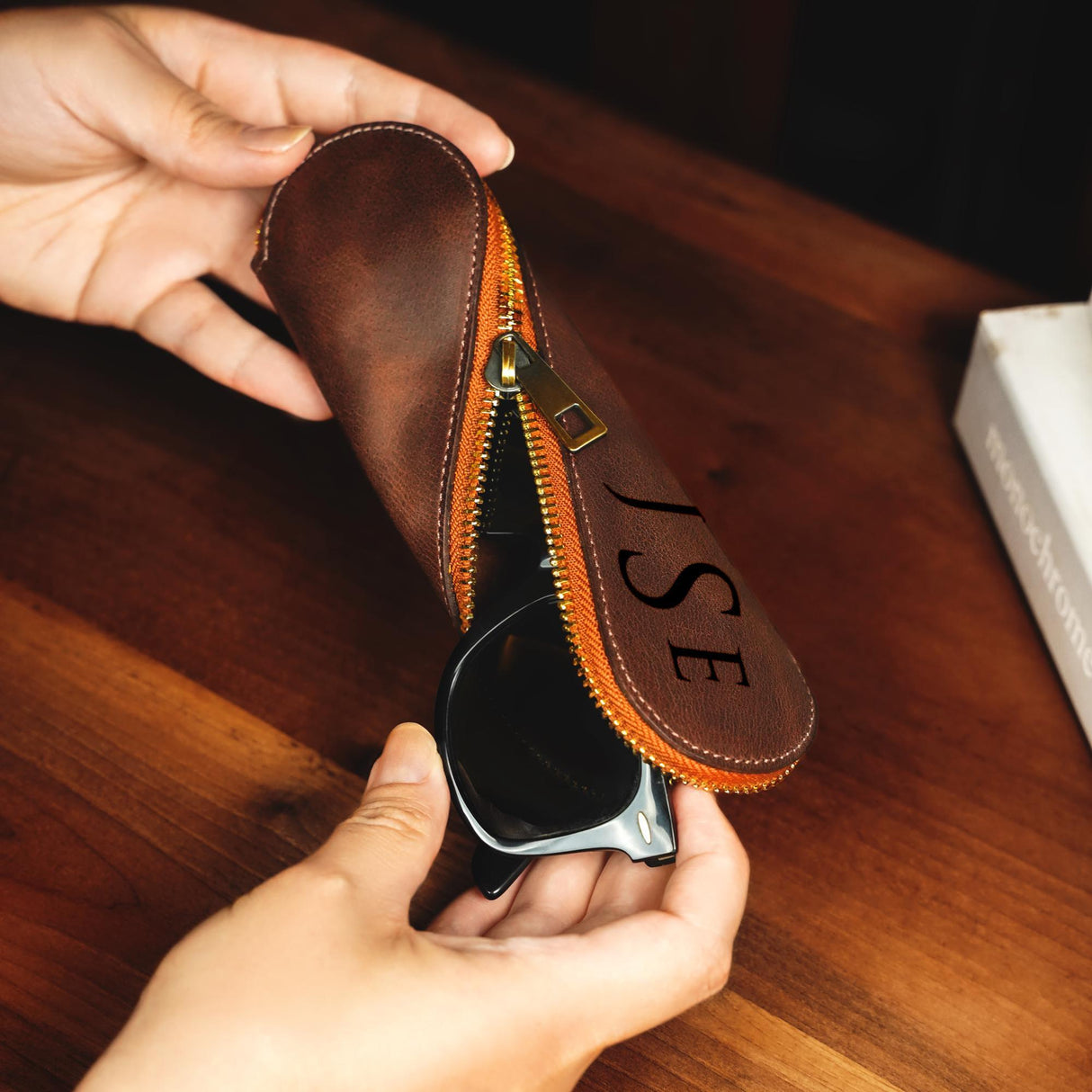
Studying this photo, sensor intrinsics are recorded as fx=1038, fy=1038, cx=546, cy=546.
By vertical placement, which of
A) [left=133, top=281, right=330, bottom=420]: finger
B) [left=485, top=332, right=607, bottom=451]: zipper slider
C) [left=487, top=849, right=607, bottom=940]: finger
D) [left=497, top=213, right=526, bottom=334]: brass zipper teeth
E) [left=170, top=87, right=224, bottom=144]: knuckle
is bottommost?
[left=487, top=849, right=607, bottom=940]: finger

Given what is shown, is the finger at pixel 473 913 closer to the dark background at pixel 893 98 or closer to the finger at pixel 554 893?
the finger at pixel 554 893

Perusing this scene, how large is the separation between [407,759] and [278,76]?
622mm

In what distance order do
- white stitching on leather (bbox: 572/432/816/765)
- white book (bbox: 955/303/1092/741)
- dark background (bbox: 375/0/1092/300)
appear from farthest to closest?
dark background (bbox: 375/0/1092/300) < white book (bbox: 955/303/1092/741) < white stitching on leather (bbox: 572/432/816/765)

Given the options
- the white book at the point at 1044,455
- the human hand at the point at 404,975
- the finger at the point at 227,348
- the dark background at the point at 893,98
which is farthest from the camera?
the dark background at the point at 893,98

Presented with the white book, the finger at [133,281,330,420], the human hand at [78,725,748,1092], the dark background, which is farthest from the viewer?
the dark background

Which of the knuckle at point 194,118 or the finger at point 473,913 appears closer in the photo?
the finger at point 473,913

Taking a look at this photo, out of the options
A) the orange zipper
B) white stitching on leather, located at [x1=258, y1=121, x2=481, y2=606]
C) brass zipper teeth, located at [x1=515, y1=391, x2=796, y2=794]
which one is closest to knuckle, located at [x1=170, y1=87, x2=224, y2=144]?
white stitching on leather, located at [x1=258, y1=121, x2=481, y2=606]

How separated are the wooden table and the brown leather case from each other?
112 millimetres

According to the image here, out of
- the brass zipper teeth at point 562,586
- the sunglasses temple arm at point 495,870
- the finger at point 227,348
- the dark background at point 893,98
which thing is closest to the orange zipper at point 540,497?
the brass zipper teeth at point 562,586

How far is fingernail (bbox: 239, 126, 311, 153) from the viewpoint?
733 mm

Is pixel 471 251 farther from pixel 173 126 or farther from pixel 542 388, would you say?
pixel 173 126

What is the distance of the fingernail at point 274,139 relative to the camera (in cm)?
73

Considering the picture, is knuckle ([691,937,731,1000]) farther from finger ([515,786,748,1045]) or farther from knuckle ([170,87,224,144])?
knuckle ([170,87,224,144])

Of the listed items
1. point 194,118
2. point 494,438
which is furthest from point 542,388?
point 194,118
